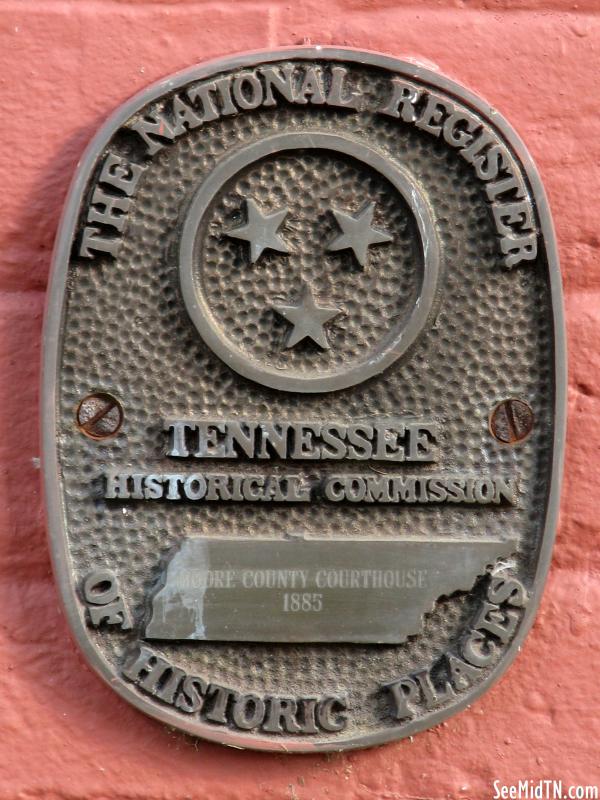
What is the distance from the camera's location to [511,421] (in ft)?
3.87

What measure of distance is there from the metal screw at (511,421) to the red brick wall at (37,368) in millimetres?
68

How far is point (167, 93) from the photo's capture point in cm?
115

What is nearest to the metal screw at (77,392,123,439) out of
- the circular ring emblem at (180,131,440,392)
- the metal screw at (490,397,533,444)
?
the circular ring emblem at (180,131,440,392)

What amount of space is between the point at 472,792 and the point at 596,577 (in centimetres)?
28

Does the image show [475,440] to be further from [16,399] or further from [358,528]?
[16,399]

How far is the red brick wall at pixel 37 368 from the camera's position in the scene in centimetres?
117

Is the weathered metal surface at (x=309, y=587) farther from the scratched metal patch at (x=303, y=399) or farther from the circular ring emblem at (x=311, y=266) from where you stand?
the circular ring emblem at (x=311, y=266)

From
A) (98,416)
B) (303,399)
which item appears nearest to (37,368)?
(98,416)

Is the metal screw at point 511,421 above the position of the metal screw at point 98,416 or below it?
above

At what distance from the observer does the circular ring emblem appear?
1.16 m

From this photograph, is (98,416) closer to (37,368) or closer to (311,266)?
(37,368)

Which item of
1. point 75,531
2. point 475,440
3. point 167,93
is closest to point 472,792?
point 475,440

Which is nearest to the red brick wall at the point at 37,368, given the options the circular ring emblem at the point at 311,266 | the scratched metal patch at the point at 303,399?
the scratched metal patch at the point at 303,399

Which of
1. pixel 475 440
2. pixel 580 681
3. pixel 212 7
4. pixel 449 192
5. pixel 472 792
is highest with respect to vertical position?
pixel 212 7
